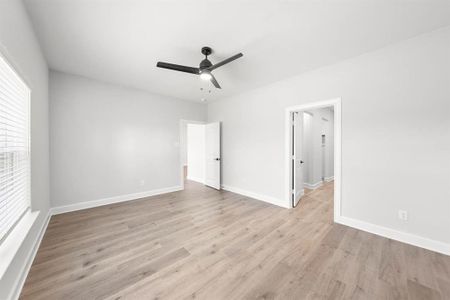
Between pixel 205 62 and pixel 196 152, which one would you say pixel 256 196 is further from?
pixel 196 152

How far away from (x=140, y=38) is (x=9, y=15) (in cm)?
109

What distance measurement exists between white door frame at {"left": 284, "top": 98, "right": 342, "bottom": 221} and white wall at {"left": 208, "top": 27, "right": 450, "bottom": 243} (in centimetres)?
7

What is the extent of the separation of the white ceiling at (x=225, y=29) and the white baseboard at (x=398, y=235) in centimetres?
257

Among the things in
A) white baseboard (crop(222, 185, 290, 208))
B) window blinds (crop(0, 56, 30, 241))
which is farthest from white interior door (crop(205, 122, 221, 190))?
window blinds (crop(0, 56, 30, 241))

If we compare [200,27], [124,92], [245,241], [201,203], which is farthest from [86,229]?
[200,27]

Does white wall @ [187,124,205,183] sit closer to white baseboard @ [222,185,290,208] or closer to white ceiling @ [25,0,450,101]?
white baseboard @ [222,185,290,208]

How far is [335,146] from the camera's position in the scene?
2758 millimetres

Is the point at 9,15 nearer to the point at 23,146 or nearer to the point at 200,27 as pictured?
the point at 23,146

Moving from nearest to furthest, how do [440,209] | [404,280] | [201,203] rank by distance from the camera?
[404,280] → [440,209] → [201,203]

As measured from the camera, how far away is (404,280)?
62.7 inches

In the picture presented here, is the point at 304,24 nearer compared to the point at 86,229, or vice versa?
the point at 304,24

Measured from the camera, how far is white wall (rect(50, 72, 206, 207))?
3.18 meters

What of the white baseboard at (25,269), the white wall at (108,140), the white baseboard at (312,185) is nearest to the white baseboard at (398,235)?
the white baseboard at (312,185)

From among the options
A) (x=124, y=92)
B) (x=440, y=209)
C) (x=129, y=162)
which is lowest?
(x=440, y=209)
